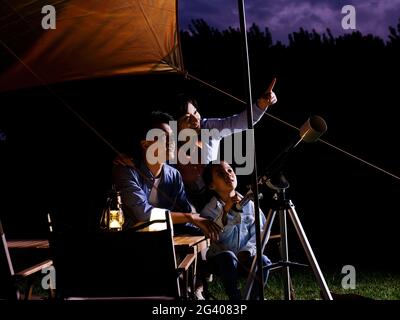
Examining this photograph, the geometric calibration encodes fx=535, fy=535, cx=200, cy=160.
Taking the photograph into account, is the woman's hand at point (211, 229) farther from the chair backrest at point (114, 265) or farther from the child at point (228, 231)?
the chair backrest at point (114, 265)

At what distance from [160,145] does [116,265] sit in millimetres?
1177

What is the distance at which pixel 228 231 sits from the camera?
A: 3.70m

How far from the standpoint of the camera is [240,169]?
22.7ft

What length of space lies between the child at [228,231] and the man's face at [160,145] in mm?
412

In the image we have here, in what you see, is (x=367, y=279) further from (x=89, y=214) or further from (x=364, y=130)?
(x=89, y=214)

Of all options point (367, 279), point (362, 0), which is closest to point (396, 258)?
point (367, 279)

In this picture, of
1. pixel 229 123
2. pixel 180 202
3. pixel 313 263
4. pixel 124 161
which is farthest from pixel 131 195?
pixel 229 123

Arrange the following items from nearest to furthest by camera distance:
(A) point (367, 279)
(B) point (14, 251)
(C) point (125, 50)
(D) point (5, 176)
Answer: (B) point (14, 251) < (C) point (125, 50) < (A) point (367, 279) < (D) point (5, 176)

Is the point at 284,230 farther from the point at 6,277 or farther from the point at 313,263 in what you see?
the point at 6,277

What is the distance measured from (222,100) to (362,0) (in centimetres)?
298

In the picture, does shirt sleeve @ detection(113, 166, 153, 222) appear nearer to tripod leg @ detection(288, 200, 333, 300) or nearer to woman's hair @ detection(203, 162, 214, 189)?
woman's hair @ detection(203, 162, 214, 189)

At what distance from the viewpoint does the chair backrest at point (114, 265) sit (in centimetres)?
248

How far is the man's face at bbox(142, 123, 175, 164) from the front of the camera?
3.47m

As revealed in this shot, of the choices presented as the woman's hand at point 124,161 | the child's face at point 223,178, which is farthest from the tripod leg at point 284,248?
the woman's hand at point 124,161
